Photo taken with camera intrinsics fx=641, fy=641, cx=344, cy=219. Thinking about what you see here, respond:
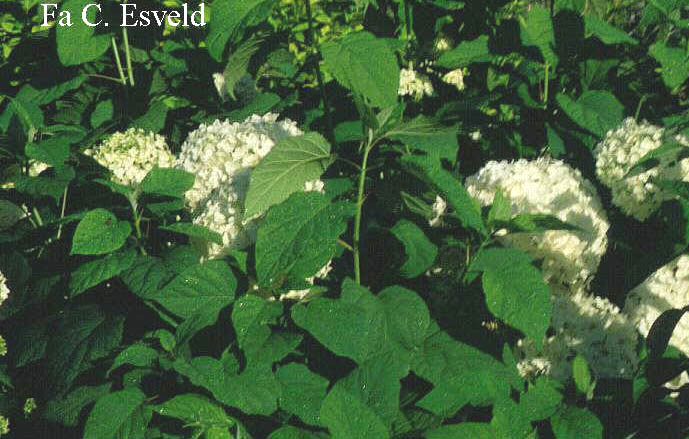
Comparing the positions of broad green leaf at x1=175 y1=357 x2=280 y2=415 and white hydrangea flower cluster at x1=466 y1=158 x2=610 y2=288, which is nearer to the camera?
broad green leaf at x1=175 y1=357 x2=280 y2=415

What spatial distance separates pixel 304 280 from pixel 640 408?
2.55 ft

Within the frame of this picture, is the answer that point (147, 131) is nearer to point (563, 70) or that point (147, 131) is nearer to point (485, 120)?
point (485, 120)

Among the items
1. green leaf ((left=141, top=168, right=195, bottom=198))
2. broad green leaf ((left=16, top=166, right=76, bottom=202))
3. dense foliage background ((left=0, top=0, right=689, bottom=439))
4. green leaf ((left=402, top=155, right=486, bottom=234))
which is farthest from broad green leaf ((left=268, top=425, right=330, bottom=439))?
broad green leaf ((left=16, top=166, right=76, bottom=202))

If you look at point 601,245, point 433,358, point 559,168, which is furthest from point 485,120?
point 433,358

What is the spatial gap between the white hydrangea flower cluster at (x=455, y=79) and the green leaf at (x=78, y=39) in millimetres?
1524

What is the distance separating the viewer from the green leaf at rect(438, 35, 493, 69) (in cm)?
240

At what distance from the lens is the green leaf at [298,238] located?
142cm

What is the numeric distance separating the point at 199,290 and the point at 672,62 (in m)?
1.86

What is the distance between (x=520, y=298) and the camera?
1406 millimetres

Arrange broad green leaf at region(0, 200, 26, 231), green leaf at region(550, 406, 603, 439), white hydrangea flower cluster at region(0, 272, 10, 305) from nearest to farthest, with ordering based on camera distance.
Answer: green leaf at region(550, 406, 603, 439) → white hydrangea flower cluster at region(0, 272, 10, 305) → broad green leaf at region(0, 200, 26, 231)

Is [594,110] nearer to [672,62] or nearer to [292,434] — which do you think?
[672,62]

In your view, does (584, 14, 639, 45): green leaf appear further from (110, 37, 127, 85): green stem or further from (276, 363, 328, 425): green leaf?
(110, 37, 127, 85): green stem

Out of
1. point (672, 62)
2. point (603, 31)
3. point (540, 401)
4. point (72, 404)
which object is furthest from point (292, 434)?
point (672, 62)

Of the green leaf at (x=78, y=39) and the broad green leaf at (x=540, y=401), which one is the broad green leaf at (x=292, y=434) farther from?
the green leaf at (x=78, y=39)
